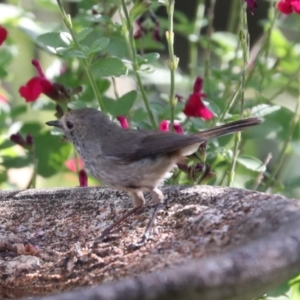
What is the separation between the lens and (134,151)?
108 inches

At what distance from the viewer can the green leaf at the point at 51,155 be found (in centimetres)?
379

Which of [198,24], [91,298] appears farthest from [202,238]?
[198,24]

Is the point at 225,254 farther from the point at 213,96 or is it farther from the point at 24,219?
the point at 213,96

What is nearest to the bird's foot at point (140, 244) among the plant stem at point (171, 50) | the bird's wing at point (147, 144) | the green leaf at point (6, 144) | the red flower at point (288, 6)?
the bird's wing at point (147, 144)

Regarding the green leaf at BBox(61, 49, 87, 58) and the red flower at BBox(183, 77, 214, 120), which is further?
the red flower at BBox(183, 77, 214, 120)

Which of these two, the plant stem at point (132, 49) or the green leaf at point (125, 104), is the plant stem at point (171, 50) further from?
the green leaf at point (125, 104)

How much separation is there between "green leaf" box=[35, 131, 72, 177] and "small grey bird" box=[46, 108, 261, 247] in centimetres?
89

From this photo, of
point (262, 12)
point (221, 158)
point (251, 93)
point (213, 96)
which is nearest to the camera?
point (221, 158)

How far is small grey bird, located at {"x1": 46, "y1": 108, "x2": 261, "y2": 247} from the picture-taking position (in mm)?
2623

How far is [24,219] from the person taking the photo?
2758 millimetres

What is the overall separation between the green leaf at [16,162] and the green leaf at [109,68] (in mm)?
891

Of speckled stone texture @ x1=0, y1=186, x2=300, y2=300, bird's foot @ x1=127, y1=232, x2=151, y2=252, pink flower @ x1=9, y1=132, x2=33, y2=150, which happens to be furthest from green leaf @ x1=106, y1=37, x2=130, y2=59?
bird's foot @ x1=127, y1=232, x2=151, y2=252

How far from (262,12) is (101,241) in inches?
186

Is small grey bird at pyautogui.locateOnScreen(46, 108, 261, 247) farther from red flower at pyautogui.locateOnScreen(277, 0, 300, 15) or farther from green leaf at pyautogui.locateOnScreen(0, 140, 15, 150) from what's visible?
green leaf at pyautogui.locateOnScreen(0, 140, 15, 150)
